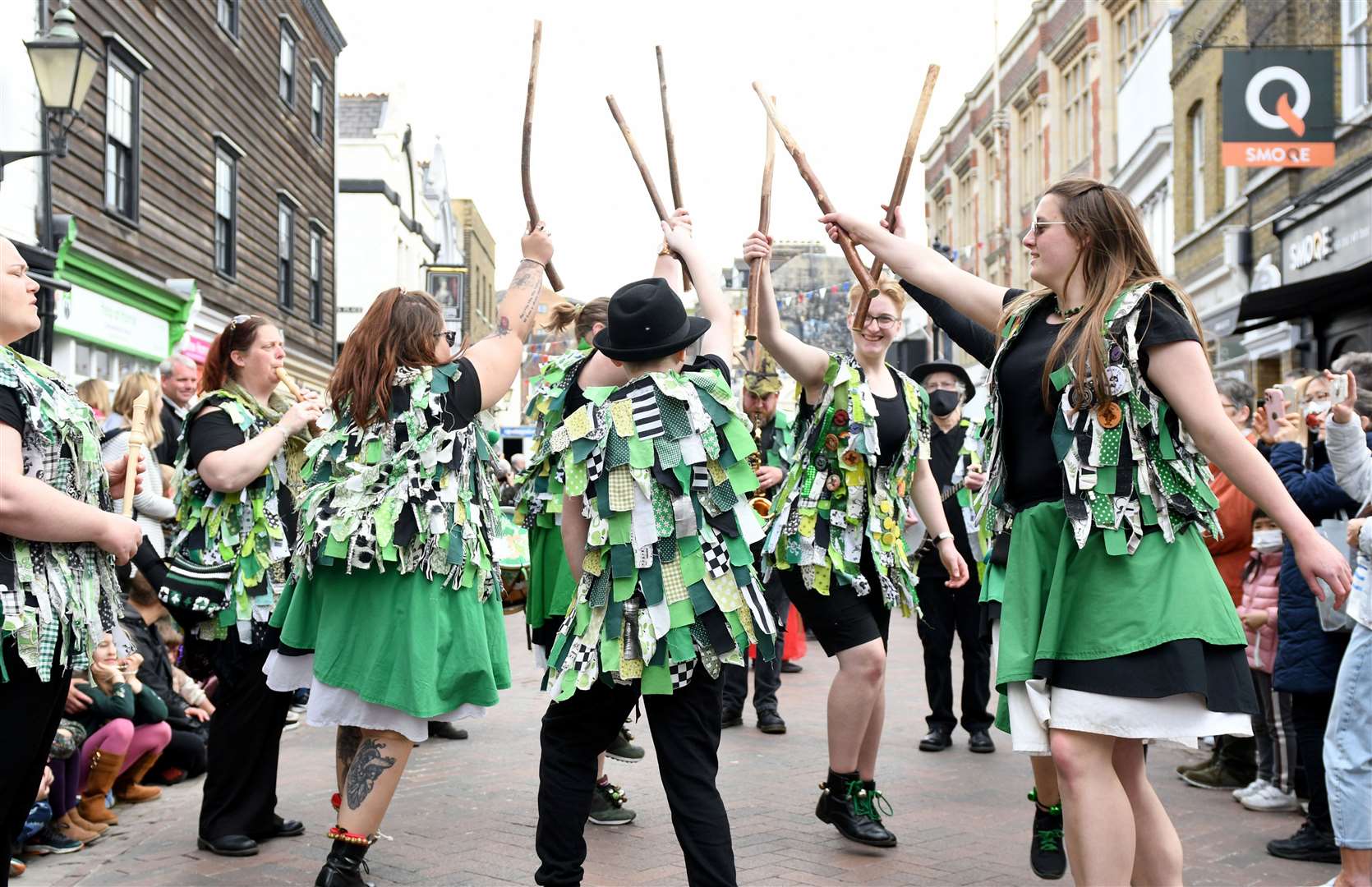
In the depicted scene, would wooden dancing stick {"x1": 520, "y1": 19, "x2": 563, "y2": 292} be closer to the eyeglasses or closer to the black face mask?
the eyeglasses

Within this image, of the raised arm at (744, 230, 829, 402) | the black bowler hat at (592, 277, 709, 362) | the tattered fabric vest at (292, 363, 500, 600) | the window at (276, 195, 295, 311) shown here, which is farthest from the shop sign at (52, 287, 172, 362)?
the black bowler hat at (592, 277, 709, 362)

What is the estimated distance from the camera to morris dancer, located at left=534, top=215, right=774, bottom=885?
3885 mm

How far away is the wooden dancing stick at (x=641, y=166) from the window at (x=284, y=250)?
1885cm

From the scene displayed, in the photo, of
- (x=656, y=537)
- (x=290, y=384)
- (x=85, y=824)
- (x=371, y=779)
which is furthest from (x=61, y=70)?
(x=656, y=537)

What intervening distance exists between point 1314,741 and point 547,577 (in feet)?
9.93

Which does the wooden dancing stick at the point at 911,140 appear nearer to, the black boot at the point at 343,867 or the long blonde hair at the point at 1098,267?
the long blonde hair at the point at 1098,267

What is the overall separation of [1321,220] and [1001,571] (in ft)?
45.0

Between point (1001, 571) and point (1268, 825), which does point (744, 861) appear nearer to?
point (1001, 571)

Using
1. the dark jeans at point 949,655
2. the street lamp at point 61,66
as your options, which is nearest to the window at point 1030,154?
the street lamp at point 61,66

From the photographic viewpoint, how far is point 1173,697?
3.38 meters

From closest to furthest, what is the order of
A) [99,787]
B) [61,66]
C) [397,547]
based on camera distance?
[397,547] < [99,787] < [61,66]

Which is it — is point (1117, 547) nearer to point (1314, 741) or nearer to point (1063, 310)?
point (1063, 310)

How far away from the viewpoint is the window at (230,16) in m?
19.7

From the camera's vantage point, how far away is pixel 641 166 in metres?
5.25
